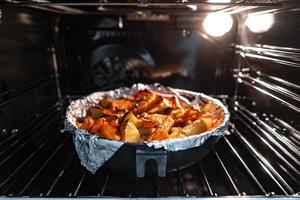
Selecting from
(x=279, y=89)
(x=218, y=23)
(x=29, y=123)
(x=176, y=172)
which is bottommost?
(x=176, y=172)

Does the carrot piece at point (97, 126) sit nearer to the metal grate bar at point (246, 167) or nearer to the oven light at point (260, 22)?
the metal grate bar at point (246, 167)

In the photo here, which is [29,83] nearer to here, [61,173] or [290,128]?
[61,173]

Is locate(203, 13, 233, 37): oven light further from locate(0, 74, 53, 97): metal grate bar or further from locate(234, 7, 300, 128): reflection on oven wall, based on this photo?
locate(0, 74, 53, 97): metal grate bar

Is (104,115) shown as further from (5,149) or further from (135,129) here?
(5,149)

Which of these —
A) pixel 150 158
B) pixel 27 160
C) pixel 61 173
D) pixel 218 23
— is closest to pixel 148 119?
pixel 150 158

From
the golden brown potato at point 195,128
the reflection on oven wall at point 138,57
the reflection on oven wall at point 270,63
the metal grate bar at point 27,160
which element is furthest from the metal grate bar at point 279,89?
the metal grate bar at point 27,160

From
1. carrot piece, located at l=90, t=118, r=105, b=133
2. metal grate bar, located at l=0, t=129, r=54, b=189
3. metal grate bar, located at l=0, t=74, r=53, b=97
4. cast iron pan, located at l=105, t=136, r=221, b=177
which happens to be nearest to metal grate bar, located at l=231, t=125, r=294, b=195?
cast iron pan, located at l=105, t=136, r=221, b=177
